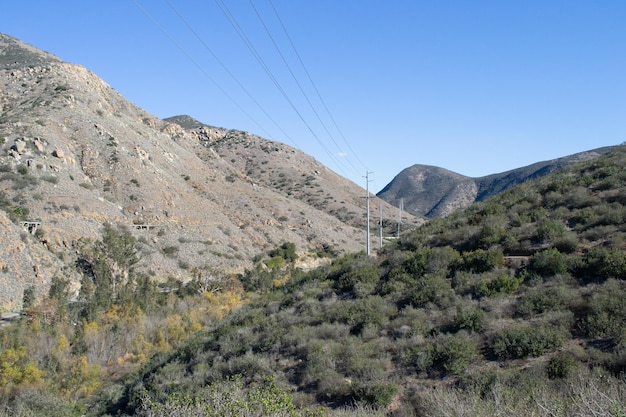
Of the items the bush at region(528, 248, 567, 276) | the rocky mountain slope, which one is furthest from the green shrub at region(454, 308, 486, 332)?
the rocky mountain slope

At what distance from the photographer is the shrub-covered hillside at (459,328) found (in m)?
10.3

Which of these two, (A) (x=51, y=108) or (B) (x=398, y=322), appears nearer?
(B) (x=398, y=322)

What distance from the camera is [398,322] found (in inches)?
597

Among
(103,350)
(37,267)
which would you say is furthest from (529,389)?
(37,267)

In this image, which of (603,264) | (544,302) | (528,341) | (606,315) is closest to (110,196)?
(544,302)

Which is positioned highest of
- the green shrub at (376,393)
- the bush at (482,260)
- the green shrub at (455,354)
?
the bush at (482,260)

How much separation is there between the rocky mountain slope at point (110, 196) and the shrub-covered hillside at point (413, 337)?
10.6 m

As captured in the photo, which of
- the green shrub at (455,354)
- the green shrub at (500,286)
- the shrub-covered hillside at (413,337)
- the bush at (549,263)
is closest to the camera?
the shrub-covered hillside at (413,337)

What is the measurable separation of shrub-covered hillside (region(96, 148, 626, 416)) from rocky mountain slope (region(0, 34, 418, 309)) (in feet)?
71.2

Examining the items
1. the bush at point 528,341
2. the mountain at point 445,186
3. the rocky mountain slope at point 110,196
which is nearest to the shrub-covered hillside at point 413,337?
the bush at point 528,341

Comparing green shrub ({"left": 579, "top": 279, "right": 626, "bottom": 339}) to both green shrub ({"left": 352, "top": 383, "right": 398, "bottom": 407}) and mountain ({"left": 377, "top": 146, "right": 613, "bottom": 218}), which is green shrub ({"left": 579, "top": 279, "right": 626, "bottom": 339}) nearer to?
green shrub ({"left": 352, "top": 383, "right": 398, "bottom": 407})

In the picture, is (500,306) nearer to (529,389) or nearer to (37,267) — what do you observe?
(529,389)

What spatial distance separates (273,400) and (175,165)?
6465 centimetres

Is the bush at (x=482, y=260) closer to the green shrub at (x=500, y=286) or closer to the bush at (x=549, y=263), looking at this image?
the bush at (x=549, y=263)
